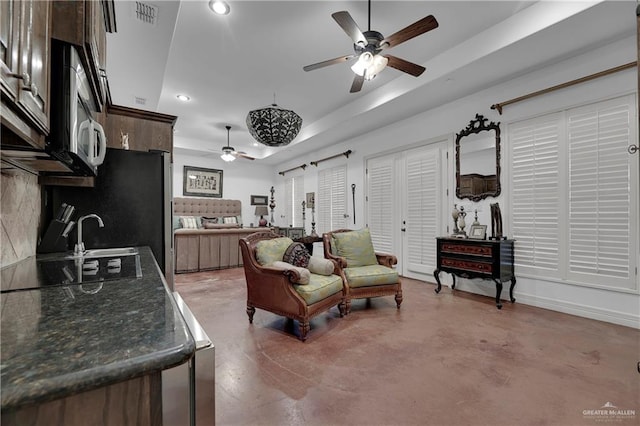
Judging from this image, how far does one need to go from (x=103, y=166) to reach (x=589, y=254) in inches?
183

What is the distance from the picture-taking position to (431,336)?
2.60 m

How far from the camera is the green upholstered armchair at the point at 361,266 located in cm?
327

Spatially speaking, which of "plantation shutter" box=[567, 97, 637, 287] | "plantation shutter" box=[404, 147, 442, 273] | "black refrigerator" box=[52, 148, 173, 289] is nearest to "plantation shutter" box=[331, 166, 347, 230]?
"plantation shutter" box=[404, 147, 442, 273]

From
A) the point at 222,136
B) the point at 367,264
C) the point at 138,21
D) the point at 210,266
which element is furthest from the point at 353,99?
the point at 210,266

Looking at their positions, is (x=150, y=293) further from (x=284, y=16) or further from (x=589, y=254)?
(x=589, y=254)

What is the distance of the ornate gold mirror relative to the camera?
12.5ft

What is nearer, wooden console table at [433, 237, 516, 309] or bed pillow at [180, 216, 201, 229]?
Result: wooden console table at [433, 237, 516, 309]

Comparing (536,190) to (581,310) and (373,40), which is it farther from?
(373,40)

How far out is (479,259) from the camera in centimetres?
348

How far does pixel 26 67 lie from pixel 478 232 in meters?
4.15

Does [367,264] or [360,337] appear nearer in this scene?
[360,337]

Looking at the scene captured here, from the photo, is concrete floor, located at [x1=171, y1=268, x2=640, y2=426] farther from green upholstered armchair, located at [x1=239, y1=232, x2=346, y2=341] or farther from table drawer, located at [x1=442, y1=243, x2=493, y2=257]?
table drawer, located at [x1=442, y1=243, x2=493, y2=257]

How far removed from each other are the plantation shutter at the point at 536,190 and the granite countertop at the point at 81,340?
156 inches

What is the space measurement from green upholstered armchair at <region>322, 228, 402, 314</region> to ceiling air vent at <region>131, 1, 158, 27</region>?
2710mm
